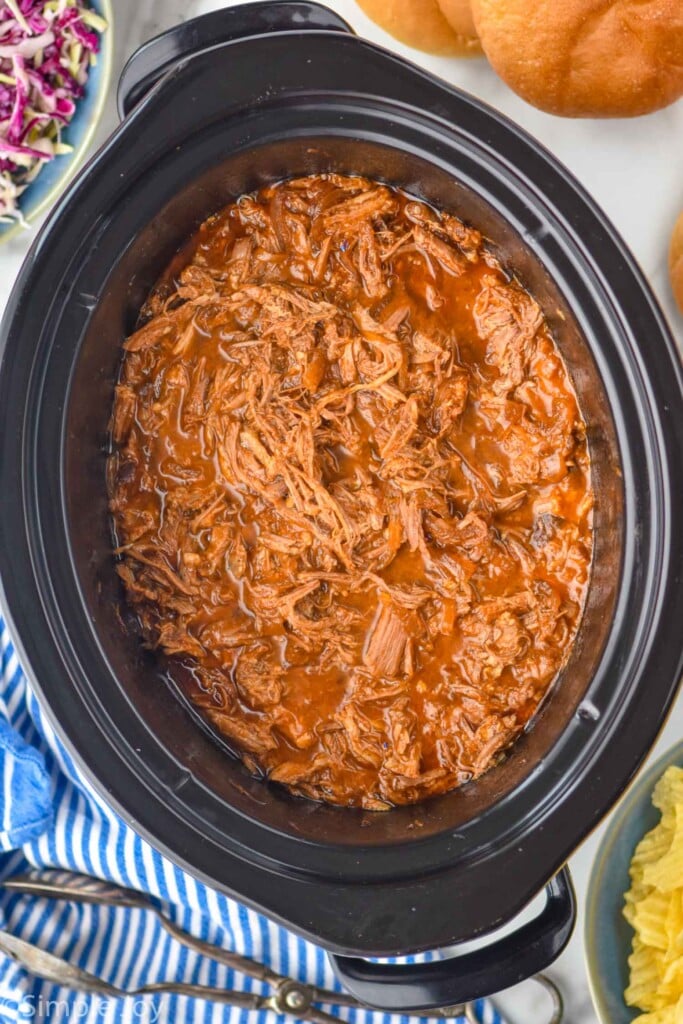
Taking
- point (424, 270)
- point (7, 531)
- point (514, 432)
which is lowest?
point (7, 531)

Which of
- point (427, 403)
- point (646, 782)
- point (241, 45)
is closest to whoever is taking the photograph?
point (241, 45)

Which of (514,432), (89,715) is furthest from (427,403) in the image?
(89,715)

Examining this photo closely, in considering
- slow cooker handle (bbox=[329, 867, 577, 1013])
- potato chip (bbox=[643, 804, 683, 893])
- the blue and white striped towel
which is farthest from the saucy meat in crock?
the blue and white striped towel

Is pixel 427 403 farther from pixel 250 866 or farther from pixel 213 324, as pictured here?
pixel 250 866

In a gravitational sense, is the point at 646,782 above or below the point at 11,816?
above

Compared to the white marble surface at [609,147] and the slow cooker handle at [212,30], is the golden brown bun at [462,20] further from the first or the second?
the slow cooker handle at [212,30]

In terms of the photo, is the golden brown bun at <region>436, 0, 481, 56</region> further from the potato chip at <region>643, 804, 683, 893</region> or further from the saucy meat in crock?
the potato chip at <region>643, 804, 683, 893</region>
